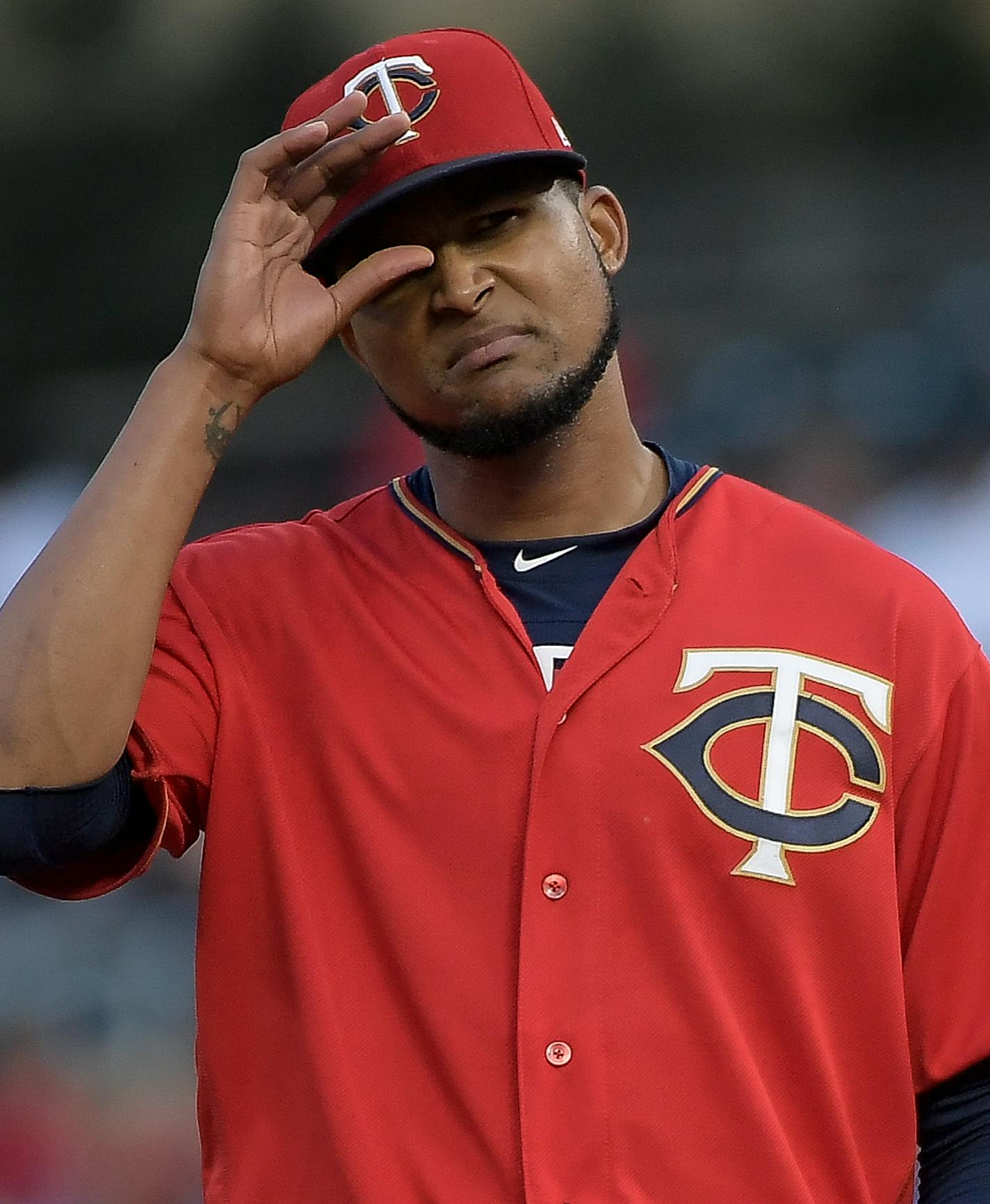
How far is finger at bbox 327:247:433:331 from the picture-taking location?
1615mm

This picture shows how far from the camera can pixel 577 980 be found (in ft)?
4.81

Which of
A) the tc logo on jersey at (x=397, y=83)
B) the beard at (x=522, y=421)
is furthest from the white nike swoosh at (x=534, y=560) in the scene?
the tc logo on jersey at (x=397, y=83)

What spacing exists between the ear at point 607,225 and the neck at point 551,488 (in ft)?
0.62

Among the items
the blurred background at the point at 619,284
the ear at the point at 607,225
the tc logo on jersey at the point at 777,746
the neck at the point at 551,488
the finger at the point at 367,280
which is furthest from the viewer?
the blurred background at the point at 619,284

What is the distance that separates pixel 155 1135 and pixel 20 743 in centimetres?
191

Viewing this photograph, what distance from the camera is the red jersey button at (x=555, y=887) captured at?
1.47 meters

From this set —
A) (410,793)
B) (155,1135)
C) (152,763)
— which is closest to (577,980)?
(410,793)

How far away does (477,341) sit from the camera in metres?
1.63

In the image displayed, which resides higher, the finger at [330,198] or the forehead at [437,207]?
the finger at [330,198]

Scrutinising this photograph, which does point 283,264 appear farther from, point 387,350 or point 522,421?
point 522,421

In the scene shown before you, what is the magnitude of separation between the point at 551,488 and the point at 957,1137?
0.74 metres

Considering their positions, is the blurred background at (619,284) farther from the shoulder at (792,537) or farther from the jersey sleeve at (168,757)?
the jersey sleeve at (168,757)

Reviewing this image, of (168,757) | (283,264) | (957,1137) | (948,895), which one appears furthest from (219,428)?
(957,1137)

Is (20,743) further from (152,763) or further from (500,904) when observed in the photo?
(500,904)
